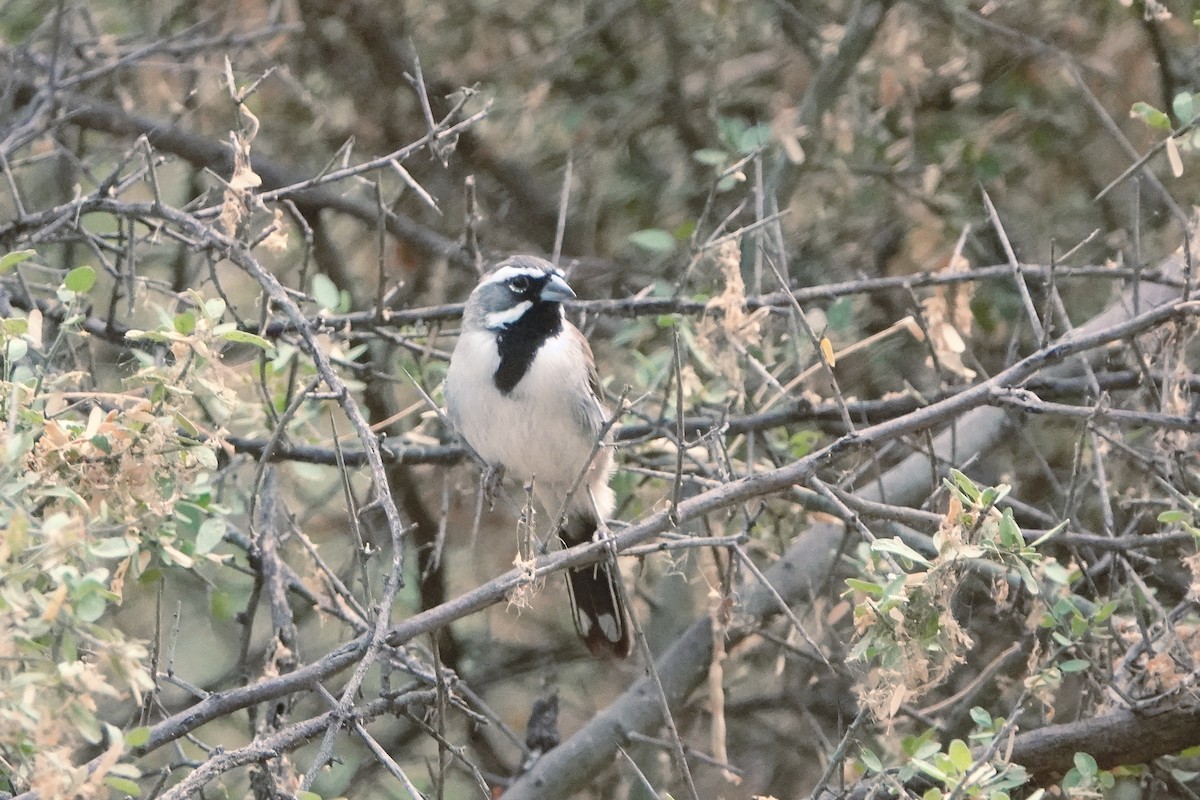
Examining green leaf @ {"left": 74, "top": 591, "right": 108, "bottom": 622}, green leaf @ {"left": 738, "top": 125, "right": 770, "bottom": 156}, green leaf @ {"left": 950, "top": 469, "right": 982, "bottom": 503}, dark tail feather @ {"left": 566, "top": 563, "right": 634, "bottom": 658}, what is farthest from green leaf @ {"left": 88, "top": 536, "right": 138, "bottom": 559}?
A: green leaf @ {"left": 738, "top": 125, "right": 770, "bottom": 156}

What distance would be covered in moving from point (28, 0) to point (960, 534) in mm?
4587

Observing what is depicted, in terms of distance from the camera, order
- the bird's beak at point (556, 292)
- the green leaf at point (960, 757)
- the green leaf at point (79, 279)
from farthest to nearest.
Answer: the bird's beak at point (556, 292) < the green leaf at point (79, 279) < the green leaf at point (960, 757)

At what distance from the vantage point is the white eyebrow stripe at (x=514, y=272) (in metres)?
4.17

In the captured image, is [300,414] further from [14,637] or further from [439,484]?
[14,637]

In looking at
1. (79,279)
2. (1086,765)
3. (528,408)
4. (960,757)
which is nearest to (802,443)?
(528,408)

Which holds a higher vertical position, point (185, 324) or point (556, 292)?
point (185, 324)

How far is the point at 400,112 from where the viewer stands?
5.78m

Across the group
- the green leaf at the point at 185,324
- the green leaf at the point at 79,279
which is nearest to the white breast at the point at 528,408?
the green leaf at the point at 185,324

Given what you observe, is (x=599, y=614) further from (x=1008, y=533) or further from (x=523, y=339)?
(x=1008, y=533)

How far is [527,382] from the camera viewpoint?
406cm

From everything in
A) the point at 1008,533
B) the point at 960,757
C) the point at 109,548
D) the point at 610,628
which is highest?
the point at 109,548

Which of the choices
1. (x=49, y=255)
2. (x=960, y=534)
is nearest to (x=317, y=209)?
(x=49, y=255)

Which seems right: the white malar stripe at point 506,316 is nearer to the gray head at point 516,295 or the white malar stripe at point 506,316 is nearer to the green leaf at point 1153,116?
the gray head at point 516,295

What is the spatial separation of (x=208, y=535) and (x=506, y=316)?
4.93ft
